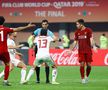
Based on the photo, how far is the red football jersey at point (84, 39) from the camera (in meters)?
20.9

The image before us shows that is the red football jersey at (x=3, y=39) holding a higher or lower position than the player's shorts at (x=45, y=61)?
higher

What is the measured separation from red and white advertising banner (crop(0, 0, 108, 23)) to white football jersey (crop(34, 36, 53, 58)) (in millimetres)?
27063

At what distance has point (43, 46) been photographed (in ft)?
65.8

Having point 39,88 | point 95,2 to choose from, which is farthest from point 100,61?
point 39,88

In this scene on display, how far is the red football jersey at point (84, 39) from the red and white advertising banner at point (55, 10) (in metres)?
26.1

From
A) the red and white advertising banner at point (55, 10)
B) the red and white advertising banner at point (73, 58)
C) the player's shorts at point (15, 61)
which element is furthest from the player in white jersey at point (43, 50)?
the red and white advertising banner at point (55, 10)

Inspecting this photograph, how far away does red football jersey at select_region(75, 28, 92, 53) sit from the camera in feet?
68.6

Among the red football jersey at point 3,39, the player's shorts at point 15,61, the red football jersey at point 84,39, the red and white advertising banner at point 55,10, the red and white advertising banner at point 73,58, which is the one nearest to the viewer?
the red football jersey at point 3,39

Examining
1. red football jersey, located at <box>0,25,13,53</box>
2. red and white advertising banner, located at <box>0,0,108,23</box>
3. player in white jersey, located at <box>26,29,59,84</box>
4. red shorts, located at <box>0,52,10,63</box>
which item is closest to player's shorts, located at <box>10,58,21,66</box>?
player in white jersey, located at <box>26,29,59,84</box>

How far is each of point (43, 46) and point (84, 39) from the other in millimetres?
1639

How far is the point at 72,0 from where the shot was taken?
4719 cm

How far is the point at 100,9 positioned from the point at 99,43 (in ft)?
8.71

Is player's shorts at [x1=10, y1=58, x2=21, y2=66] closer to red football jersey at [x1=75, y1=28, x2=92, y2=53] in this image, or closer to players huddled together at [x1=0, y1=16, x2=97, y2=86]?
players huddled together at [x1=0, y1=16, x2=97, y2=86]

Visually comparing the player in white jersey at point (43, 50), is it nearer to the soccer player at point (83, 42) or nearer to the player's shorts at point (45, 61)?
the player's shorts at point (45, 61)
